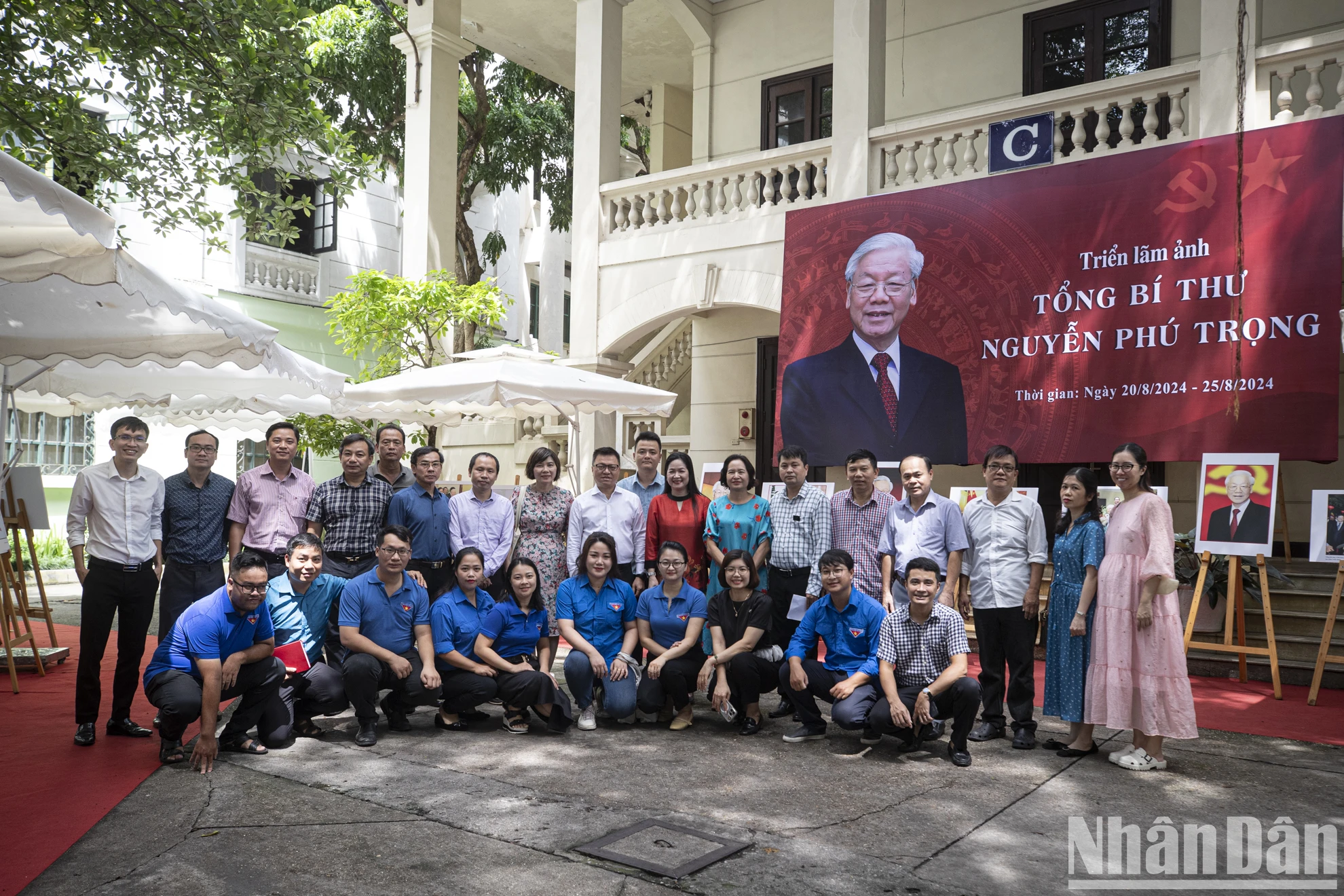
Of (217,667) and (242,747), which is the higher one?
(217,667)

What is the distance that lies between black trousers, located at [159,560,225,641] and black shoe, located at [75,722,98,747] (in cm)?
62

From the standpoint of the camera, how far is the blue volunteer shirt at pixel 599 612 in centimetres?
658

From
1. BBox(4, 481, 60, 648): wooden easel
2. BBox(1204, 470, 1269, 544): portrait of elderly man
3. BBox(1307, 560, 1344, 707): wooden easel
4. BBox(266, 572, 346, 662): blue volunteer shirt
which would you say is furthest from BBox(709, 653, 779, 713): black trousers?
BBox(4, 481, 60, 648): wooden easel

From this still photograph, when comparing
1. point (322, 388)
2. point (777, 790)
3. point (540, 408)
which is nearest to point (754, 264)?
point (540, 408)

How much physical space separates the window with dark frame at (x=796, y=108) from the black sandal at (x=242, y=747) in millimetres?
9774

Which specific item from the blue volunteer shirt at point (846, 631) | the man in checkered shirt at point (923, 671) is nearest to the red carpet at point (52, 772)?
the blue volunteer shirt at point (846, 631)

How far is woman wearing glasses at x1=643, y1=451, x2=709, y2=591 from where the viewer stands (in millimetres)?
7176

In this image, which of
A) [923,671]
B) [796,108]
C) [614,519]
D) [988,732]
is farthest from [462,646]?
[796,108]

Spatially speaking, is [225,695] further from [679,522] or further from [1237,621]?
[1237,621]

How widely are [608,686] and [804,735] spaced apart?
1.25m

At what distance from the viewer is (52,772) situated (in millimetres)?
5242

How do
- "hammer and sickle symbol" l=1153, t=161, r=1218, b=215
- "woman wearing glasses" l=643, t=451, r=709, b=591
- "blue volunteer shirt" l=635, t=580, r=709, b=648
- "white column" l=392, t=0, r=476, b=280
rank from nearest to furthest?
"blue volunteer shirt" l=635, t=580, r=709, b=648 < "woman wearing glasses" l=643, t=451, r=709, b=591 < "hammer and sickle symbol" l=1153, t=161, r=1218, b=215 < "white column" l=392, t=0, r=476, b=280

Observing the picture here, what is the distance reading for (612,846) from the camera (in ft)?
13.7

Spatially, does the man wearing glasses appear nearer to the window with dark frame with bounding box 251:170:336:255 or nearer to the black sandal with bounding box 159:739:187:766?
the black sandal with bounding box 159:739:187:766
